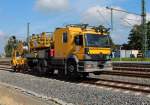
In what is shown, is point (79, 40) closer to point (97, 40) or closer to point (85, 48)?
point (85, 48)

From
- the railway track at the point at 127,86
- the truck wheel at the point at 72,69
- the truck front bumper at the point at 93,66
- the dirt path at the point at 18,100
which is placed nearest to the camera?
the dirt path at the point at 18,100

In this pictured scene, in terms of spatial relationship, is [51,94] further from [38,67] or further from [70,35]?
[38,67]

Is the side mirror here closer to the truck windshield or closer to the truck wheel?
the truck windshield

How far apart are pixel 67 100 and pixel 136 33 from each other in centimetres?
10674

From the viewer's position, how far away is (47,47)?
28406mm

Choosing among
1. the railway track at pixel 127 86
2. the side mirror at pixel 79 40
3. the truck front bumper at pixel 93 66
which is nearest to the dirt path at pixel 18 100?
the railway track at pixel 127 86

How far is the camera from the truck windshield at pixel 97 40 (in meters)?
23.4

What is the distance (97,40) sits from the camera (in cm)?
2386

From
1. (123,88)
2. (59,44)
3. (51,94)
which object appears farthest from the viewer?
(59,44)

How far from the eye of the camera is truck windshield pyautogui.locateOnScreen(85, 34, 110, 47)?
23406 mm

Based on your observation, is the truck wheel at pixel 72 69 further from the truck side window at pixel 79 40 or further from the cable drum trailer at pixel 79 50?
the truck side window at pixel 79 40

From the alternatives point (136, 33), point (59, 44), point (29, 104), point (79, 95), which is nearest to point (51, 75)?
point (59, 44)

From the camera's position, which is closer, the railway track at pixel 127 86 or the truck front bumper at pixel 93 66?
the railway track at pixel 127 86

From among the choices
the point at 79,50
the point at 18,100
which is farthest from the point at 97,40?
the point at 18,100
